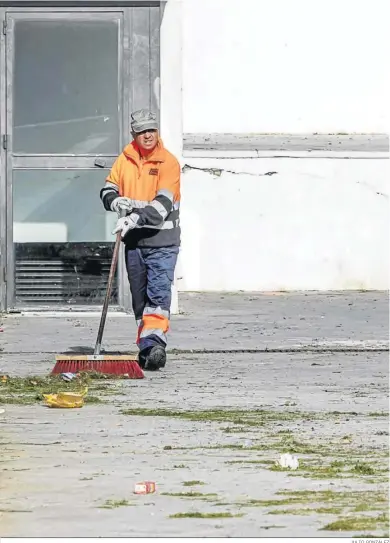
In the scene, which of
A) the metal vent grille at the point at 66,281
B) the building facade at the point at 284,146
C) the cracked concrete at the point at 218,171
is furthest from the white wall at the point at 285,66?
the metal vent grille at the point at 66,281

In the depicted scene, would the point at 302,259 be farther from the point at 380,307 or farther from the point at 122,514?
the point at 122,514

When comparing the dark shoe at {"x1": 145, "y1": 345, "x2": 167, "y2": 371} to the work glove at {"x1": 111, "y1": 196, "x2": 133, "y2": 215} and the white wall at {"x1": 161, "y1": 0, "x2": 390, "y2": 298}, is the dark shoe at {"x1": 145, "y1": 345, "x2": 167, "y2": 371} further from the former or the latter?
the white wall at {"x1": 161, "y1": 0, "x2": 390, "y2": 298}

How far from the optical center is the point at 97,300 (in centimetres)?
1423

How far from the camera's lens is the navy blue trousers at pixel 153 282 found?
10.4 metres

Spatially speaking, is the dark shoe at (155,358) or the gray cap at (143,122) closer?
the dark shoe at (155,358)

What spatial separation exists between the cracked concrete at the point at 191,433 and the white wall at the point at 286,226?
416 cm

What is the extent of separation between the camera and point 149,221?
10180mm

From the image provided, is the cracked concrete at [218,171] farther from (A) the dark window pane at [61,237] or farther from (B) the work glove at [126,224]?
(B) the work glove at [126,224]

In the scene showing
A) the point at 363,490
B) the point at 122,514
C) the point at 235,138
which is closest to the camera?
the point at 122,514

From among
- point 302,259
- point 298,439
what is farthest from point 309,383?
point 302,259

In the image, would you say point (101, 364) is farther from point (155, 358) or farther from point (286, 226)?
point (286, 226)

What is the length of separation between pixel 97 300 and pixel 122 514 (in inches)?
339

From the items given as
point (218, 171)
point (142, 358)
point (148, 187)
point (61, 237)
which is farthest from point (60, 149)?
point (142, 358)

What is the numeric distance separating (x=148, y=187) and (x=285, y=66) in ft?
24.0
